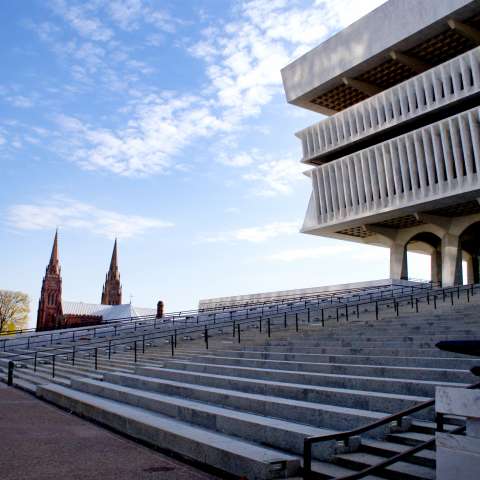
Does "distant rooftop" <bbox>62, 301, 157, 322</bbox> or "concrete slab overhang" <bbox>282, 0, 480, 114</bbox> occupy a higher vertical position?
"concrete slab overhang" <bbox>282, 0, 480, 114</bbox>

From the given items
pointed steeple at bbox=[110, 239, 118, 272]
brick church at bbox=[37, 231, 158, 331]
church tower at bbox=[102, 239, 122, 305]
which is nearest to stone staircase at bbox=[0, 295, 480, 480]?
brick church at bbox=[37, 231, 158, 331]

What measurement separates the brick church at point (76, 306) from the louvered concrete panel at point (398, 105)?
25.8 meters

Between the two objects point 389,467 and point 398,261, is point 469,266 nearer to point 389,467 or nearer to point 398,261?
point 398,261

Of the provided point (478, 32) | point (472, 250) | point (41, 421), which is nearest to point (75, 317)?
point (472, 250)

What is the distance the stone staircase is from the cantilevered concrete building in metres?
28.4

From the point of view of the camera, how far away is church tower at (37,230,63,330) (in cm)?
8856

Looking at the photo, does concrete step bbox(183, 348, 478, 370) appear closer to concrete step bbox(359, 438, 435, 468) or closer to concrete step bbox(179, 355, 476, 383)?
concrete step bbox(179, 355, 476, 383)

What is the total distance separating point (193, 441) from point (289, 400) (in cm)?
180

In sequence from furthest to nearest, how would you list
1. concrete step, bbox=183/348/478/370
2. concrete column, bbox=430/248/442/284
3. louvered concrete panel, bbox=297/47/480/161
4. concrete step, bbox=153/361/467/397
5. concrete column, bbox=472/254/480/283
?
1. concrete column, bbox=430/248/442/284
2. concrete column, bbox=472/254/480/283
3. louvered concrete panel, bbox=297/47/480/161
4. concrete step, bbox=183/348/478/370
5. concrete step, bbox=153/361/467/397

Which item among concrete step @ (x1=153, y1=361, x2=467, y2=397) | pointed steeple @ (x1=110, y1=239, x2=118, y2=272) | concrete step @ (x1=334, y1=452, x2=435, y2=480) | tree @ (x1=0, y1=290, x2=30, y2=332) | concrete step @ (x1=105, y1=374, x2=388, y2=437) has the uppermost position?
pointed steeple @ (x1=110, y1=239, x2=118, y2=272)

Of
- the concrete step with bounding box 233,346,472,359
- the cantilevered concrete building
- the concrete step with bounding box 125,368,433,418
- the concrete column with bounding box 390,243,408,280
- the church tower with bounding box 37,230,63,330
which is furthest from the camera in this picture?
the church tower with bounding box 37,230,63,330

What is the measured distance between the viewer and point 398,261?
2133 inches

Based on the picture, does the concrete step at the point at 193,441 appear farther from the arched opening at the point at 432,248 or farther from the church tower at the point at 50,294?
the church tower at the point at 50,294

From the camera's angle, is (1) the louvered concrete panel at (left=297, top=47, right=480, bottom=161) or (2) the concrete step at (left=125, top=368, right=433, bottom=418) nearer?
(2) the concrete step at (left=125, top=368, right=433, bottom=418)
